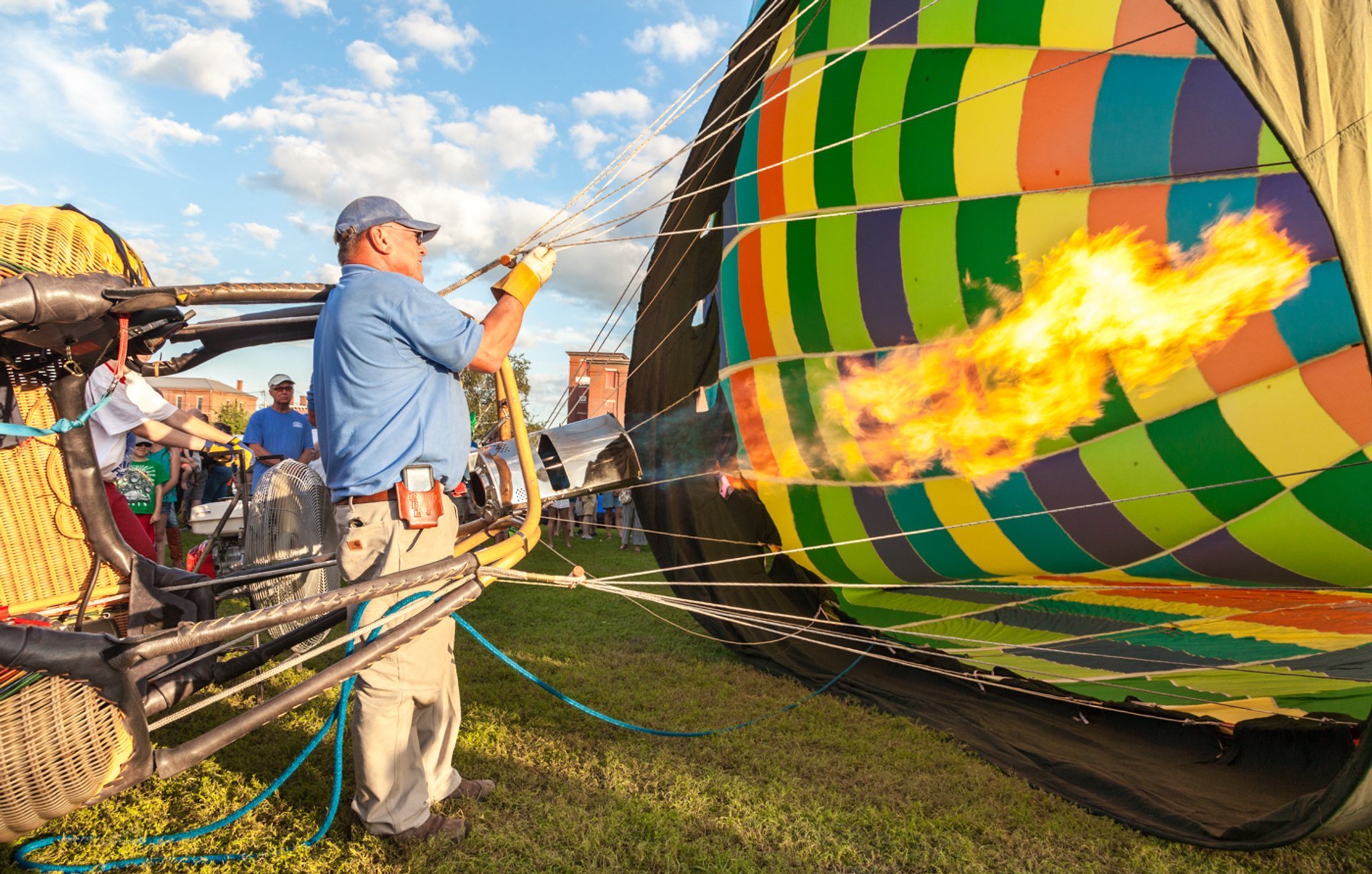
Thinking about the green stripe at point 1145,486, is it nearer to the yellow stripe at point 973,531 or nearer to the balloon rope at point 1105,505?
the balloon rope at point 1105,505

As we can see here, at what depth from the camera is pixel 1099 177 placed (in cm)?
200

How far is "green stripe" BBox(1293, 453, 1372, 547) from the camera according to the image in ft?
6.23

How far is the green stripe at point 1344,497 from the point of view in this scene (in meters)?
1.90

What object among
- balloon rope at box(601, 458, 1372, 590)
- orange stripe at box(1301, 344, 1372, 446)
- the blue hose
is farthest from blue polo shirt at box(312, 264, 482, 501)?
orange stripe at box(1301, 344, 1372, 446)

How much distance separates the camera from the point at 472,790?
97.3 inches

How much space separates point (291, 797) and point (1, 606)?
1.05 metres

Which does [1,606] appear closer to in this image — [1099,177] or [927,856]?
[927,856]

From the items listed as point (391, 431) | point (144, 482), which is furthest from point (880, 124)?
point (144, 482)

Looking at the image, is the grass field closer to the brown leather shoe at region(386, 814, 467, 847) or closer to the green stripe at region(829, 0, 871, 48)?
the brown leather shoe at region(386, 814, 467, 847)

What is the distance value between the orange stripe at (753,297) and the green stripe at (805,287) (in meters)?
0.15

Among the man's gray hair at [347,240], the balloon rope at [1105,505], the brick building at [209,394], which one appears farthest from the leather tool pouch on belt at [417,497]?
the brick building at [209,394]

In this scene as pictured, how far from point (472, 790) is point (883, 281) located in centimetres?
205

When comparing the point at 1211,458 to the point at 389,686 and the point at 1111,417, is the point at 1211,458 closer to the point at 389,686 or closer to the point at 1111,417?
the point at 1111,417

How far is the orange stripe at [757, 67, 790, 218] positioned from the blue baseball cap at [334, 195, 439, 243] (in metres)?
1.23
